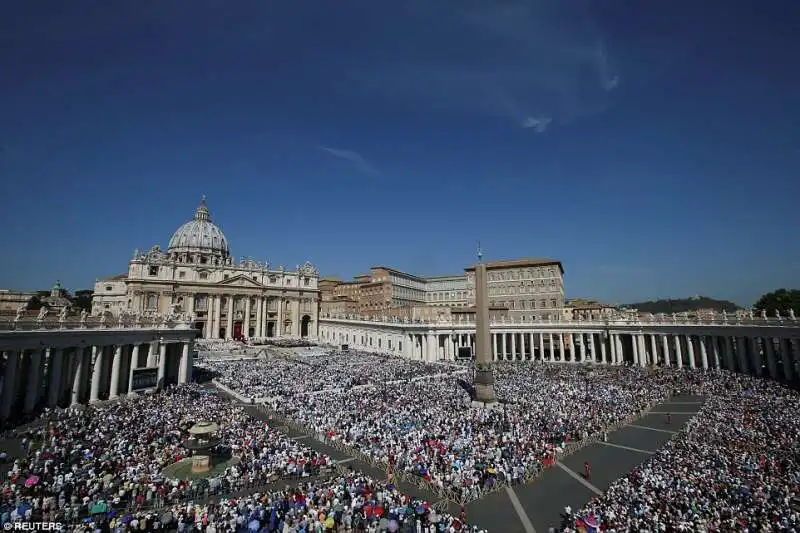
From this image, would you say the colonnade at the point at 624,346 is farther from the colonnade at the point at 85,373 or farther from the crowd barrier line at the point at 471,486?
the colonnade at the point at 85,373

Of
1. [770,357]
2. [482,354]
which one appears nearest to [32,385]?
[482,354]

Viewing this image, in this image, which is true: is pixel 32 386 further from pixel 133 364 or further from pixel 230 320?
pixel 230 320

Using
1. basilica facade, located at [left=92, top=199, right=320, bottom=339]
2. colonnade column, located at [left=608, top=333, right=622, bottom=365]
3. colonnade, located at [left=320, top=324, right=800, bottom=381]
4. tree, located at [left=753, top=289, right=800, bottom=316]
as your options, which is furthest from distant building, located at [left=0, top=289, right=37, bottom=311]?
tree, located at [left=753, top=289, right=800, bottom=316]

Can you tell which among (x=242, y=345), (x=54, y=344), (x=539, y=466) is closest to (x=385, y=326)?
(x=242, y=345)

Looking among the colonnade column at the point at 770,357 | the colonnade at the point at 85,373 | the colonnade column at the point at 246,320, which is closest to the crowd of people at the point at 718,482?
the colonnade column at the point at 770,357

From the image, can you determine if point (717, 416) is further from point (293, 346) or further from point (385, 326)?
point (293, 346)
